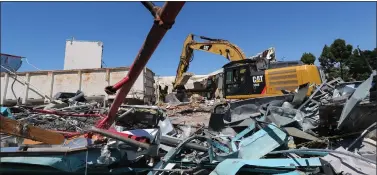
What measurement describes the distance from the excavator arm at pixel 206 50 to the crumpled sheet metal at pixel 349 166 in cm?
887

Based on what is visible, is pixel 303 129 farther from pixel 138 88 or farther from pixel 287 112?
pixel 138 88

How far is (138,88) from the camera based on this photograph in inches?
397

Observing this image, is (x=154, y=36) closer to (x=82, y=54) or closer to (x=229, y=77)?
(x=229, y=77)

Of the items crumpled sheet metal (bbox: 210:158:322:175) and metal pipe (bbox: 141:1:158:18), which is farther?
crumpled sheet metal (bbox: 210:158:322:175)

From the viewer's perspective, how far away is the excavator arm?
11867 millimetres

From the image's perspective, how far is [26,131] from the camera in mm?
2561

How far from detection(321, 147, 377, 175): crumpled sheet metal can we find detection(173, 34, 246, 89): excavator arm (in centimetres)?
887

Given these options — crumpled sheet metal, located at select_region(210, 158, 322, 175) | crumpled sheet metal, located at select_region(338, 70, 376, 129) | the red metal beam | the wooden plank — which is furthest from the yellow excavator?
the wooden plank

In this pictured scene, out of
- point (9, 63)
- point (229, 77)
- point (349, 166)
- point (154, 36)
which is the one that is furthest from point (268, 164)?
point (229, 77)

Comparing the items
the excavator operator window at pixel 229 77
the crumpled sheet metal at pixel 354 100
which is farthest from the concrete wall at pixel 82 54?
the crumpled sheet metal at pixel 354 100

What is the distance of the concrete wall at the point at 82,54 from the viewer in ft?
39.0

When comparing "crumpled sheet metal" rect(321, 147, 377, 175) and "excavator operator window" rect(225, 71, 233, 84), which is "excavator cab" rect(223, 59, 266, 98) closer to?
"excavator operator window" rect(225, 71, 233, 84)

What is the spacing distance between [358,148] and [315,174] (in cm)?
100

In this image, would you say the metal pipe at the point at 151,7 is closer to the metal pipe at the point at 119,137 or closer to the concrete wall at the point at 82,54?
the metal pipe at the point at 119,137
